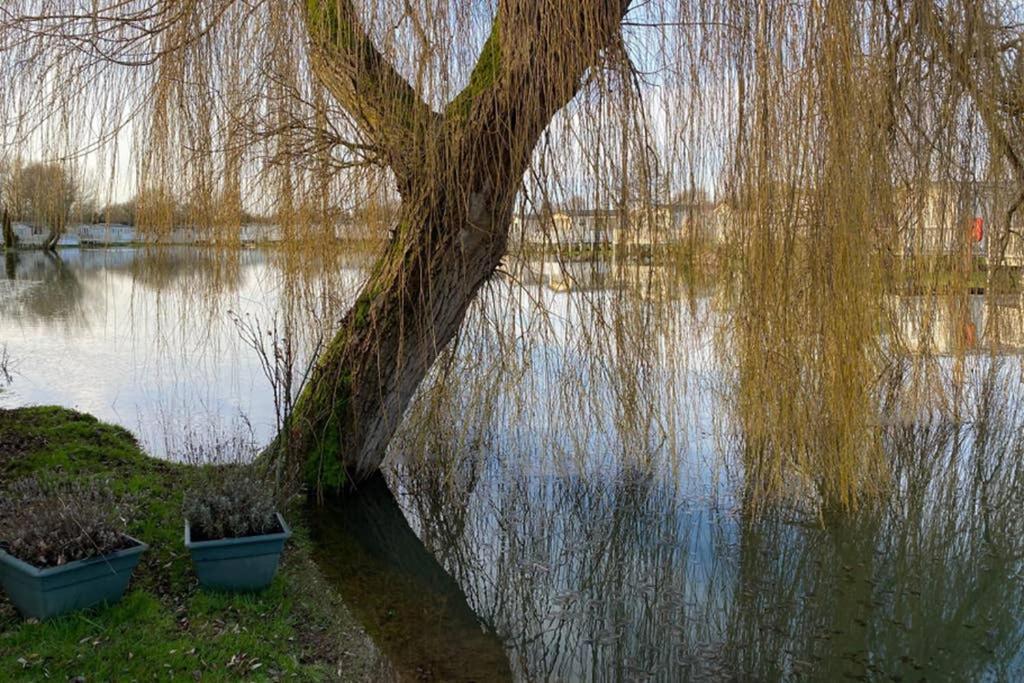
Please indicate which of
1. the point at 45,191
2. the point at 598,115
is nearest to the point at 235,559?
the point at 45,191

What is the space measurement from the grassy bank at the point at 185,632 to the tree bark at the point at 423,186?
0.72 m

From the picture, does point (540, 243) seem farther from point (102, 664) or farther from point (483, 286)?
point (102, 664)

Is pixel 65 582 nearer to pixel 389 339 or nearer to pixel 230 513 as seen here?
pixel 230 513

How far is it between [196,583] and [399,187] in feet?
5.78

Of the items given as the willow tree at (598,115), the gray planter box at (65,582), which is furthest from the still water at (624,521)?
the gray planter box at (65,582)

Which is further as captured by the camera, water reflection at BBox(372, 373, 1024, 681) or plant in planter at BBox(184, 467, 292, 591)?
plant in planter at BBox(184, 467, 292, 591)

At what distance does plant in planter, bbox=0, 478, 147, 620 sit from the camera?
253 cm

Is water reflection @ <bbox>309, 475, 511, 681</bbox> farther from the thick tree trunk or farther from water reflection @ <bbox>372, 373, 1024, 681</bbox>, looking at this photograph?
the thick tree trunk

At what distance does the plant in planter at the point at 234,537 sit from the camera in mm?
2971

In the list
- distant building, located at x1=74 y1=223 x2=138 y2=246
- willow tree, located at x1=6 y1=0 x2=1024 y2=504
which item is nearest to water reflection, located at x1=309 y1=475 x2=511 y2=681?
willow tree, located at x1=6 y1=0 x2=1024 y2=504

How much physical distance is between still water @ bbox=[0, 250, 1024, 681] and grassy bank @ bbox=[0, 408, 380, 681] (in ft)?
0.59

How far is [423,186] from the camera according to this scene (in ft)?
10.8

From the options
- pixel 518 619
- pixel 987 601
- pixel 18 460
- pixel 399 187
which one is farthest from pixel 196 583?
pixel 987 601

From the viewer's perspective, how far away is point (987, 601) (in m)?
3.34
